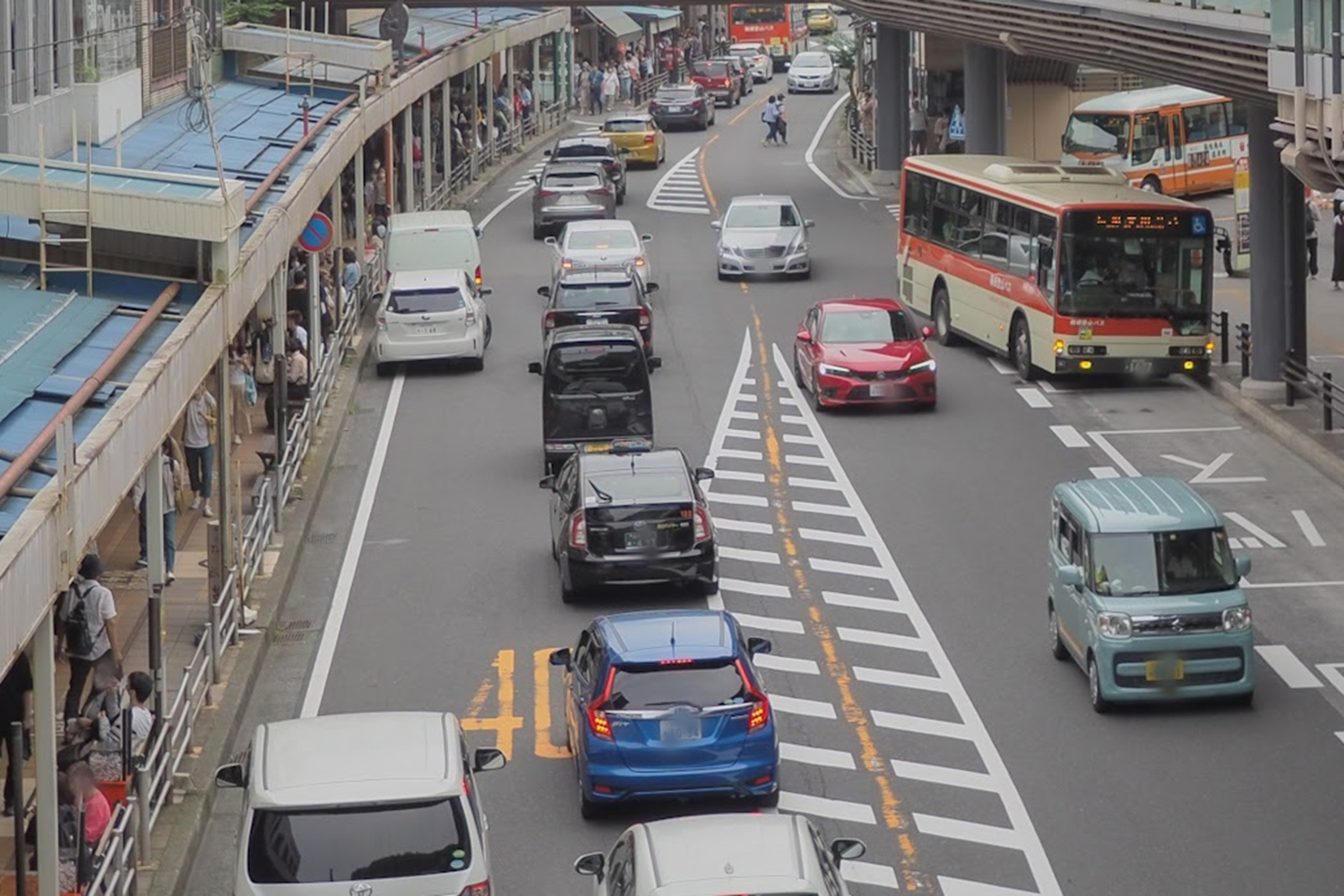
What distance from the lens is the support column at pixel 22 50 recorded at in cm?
3162

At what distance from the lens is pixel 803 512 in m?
27.9

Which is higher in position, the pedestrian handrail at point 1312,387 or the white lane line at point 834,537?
the pedestrian handrail at point 1312,387

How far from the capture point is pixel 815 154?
2857 inches

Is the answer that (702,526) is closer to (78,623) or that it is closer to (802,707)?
(802,707)

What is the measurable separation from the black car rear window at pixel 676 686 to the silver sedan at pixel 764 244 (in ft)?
93.0

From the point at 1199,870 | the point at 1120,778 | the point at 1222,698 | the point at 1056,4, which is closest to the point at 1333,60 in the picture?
the point at 1222,698

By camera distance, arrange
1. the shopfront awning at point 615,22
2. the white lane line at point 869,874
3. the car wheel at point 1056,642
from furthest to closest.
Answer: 1. the shopfront awning at point 615,22
2. the car wheel at point 1056,642
3. the white lane line at point 869,874

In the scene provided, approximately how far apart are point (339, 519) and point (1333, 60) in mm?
12588

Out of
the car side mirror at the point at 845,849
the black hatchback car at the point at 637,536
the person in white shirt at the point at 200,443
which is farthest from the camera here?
the person in white shirt at the point at 200,443

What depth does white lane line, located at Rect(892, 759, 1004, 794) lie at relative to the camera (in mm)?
18531

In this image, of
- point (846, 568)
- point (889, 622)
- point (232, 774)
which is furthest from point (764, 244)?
point (232, 774)

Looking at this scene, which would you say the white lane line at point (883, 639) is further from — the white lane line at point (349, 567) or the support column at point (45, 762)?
the support column at point (45, 762)

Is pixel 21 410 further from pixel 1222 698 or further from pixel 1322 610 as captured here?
pixel 1322 610

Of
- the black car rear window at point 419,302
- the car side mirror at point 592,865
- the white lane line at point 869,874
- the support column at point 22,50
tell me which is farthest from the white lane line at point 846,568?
the support column at point 22,50
